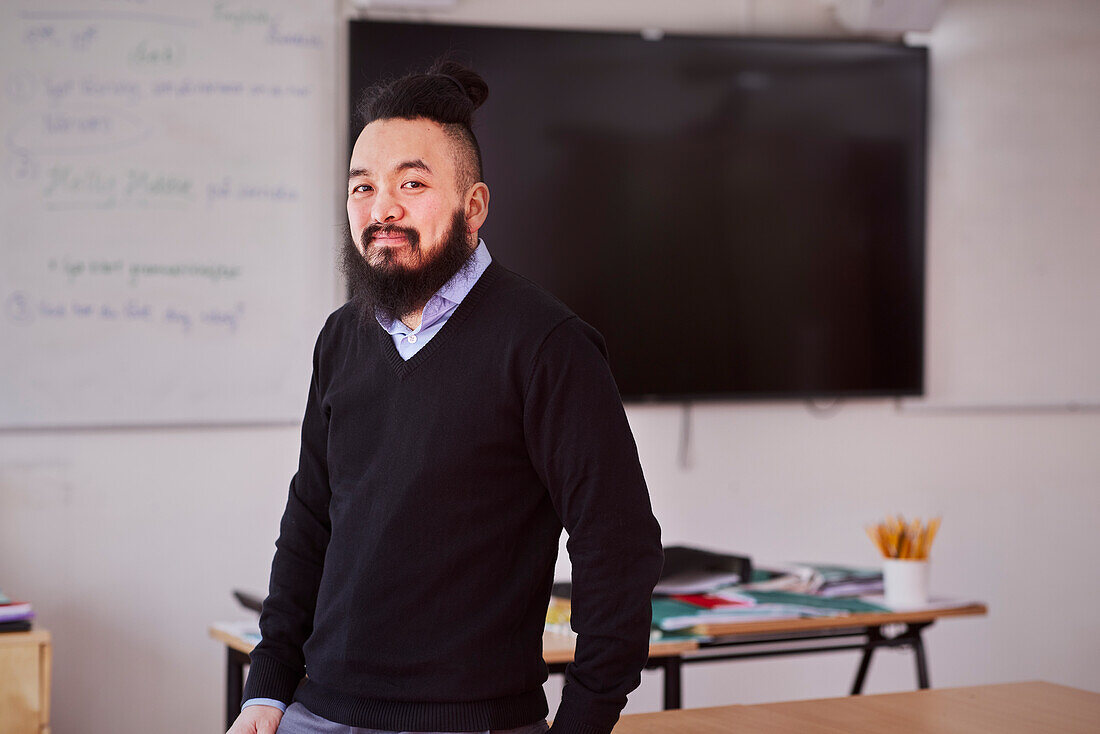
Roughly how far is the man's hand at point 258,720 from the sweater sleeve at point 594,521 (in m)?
0.38

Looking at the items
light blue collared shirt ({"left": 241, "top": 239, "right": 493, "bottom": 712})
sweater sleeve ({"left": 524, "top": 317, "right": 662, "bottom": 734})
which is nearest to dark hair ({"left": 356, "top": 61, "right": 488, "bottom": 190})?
light blue collared shirt ({"left": 241, "top": 239, "right": 493, "bottom": 712})

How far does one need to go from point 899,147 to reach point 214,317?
213 cm

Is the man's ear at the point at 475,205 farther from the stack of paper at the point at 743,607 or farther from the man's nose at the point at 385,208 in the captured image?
the stack of paper at the point at 743,607

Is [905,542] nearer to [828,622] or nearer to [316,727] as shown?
[828,622]

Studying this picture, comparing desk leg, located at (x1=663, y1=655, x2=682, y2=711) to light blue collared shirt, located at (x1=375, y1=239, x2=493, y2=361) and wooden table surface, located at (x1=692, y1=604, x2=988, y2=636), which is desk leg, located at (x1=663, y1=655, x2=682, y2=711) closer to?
wooden table surface, located at (x1=692, y1=604, x2=988, y2=636)

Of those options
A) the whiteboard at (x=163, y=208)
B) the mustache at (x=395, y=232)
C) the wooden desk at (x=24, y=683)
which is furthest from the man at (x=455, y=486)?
the whiteboard at (x=163, y=208)

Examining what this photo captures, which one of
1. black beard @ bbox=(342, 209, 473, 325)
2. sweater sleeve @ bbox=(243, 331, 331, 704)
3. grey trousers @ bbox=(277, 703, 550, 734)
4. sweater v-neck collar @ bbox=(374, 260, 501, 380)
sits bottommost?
grey trousers @ bbox=(277, 703, 550, 734)

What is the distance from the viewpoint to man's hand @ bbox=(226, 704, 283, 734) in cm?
151

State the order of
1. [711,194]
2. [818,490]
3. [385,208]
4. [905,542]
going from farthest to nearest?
[818,490], [711,194], [905,542], [385,208]

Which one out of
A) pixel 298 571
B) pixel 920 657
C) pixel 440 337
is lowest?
pixel 920 657

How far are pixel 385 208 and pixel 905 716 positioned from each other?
1.01 meters

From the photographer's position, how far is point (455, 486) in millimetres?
1409

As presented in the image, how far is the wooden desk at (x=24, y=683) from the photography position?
244 cm

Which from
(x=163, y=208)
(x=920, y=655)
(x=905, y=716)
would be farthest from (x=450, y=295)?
(x=163, y=208)
